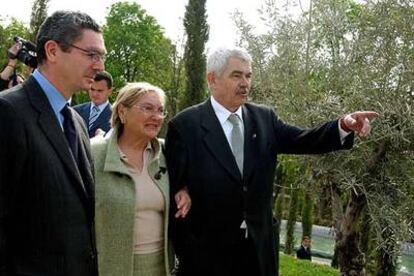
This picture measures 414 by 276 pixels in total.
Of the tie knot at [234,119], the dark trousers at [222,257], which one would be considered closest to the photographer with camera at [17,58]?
the tie knot at [234,119]

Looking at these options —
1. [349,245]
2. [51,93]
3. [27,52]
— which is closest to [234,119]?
[27,52]

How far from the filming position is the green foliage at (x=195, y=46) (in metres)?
19.4

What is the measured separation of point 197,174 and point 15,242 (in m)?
1.42

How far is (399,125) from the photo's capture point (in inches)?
192

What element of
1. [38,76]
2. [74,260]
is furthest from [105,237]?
[38,76]

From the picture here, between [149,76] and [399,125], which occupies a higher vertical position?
[149,76]

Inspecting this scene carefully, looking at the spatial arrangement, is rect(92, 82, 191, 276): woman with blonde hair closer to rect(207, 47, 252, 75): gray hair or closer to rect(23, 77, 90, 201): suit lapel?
rect(207, 47, 252, 75): gray hair

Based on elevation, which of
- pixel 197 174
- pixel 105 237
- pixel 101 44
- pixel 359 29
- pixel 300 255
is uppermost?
pixel 359 29

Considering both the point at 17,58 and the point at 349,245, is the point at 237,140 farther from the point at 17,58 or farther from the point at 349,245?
the point at 349,245

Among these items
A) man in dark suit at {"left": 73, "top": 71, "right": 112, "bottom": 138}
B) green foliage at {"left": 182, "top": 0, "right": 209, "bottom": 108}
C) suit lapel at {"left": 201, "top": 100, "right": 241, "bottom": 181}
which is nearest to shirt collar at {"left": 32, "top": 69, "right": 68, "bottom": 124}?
suit lapel at {"left": 201, "top": 100, "right": 241, "bottom": 181}

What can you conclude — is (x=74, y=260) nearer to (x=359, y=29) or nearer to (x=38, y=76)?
(x=38, y=76)

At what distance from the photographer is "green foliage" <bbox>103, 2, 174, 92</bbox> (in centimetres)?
3089

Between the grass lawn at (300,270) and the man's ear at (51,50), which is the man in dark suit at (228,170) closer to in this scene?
the man's ear at (51,50)

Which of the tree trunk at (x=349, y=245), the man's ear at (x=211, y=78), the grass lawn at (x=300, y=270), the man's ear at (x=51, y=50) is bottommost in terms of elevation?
the grass lawn at (x=300, y=270)
